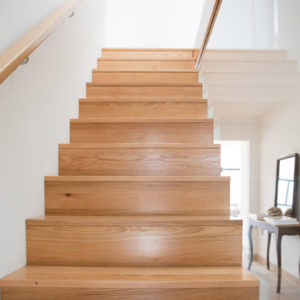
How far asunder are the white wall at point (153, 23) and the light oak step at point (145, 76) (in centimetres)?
185

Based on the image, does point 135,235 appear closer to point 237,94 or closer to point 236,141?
point 236,141

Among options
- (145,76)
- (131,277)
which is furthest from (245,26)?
(131,277)

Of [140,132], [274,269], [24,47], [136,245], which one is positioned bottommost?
[274,269]

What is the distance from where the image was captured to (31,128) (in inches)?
63.8

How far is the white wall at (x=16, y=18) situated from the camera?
51.1 inches

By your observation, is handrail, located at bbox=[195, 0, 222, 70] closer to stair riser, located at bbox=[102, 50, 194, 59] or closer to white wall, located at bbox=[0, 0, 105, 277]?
stair riser, located at bbox=[102, 50, 194, 59]

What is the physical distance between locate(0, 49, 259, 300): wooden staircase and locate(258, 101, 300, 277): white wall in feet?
0.58

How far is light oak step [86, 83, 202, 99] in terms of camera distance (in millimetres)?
2842

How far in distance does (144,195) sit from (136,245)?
29 cm

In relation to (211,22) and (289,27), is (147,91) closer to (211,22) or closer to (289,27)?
(211,22)

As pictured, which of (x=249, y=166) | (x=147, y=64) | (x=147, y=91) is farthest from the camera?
(x=147, y=64)

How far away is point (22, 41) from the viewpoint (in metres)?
1.25

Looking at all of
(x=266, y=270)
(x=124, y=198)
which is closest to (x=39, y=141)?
(x=124, y=198)

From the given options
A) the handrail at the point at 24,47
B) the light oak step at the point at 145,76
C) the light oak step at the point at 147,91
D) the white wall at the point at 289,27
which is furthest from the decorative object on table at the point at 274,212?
the light oak step at the point at 145,76
